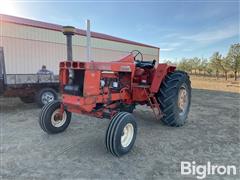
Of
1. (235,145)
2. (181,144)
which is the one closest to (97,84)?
(181,144)

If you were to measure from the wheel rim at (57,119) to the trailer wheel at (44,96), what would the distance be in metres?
2.64

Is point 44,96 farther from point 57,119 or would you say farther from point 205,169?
point 205,169

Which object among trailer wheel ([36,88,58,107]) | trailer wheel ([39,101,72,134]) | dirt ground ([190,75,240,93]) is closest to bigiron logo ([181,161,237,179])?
→ trailer wheel ([39,101,72,134])

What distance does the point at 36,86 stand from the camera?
6359 millimetres

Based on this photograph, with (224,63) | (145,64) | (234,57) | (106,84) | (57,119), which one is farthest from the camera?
(224,63)

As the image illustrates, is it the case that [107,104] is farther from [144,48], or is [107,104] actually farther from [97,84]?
[144,48]

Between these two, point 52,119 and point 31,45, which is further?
point 31,45

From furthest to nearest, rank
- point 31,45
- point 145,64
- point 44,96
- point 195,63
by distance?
point 195,63 < point 31,45 < point 44,96 < point 145,64

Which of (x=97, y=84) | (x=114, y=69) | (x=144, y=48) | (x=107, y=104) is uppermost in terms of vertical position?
(x=144, y=48)

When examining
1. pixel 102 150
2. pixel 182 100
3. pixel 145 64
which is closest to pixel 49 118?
pixel 102 150

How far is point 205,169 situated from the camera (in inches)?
108

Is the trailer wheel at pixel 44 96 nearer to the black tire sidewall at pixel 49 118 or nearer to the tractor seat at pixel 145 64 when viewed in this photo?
the black tire sidewall at pixel 49 118

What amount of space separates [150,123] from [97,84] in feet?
7.18

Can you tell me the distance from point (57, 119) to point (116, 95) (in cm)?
136
